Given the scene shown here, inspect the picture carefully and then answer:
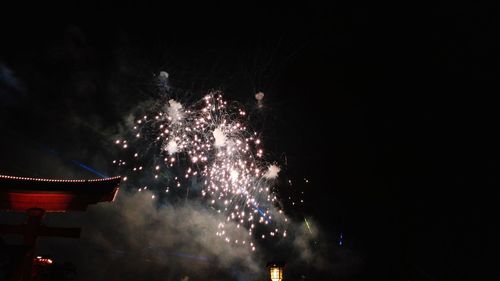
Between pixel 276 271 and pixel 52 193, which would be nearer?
pixel 52 193

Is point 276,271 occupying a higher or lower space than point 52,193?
lower

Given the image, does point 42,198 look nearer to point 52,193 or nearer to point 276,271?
point 52,193

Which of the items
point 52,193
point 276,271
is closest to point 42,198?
point 52,193

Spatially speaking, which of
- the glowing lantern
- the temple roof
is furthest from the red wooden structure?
the glowing lantern

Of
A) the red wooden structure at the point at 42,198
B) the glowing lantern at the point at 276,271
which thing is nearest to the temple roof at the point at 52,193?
the red wooden structure at the point at 42,198

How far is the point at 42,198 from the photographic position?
789 cm

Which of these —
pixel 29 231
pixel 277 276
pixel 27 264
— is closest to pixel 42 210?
pixel 29 231

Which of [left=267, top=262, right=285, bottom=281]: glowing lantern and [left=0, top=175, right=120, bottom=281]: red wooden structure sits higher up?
[left=0, top=175, right=120, bottom=281]: red wooden structure

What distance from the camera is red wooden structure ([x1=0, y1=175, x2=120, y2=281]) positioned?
25.0 ft

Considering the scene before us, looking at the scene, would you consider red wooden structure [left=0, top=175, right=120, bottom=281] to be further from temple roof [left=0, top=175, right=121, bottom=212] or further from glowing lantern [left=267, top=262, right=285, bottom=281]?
glowing lantern [left=267, top=262, right=285, bottom=281]

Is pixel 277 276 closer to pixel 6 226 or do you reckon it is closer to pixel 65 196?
pixel 65 196

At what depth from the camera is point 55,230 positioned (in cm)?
794

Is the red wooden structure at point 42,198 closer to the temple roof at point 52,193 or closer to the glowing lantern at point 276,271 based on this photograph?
the temple roof at point 52,193

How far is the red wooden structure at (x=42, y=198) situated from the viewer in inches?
300
